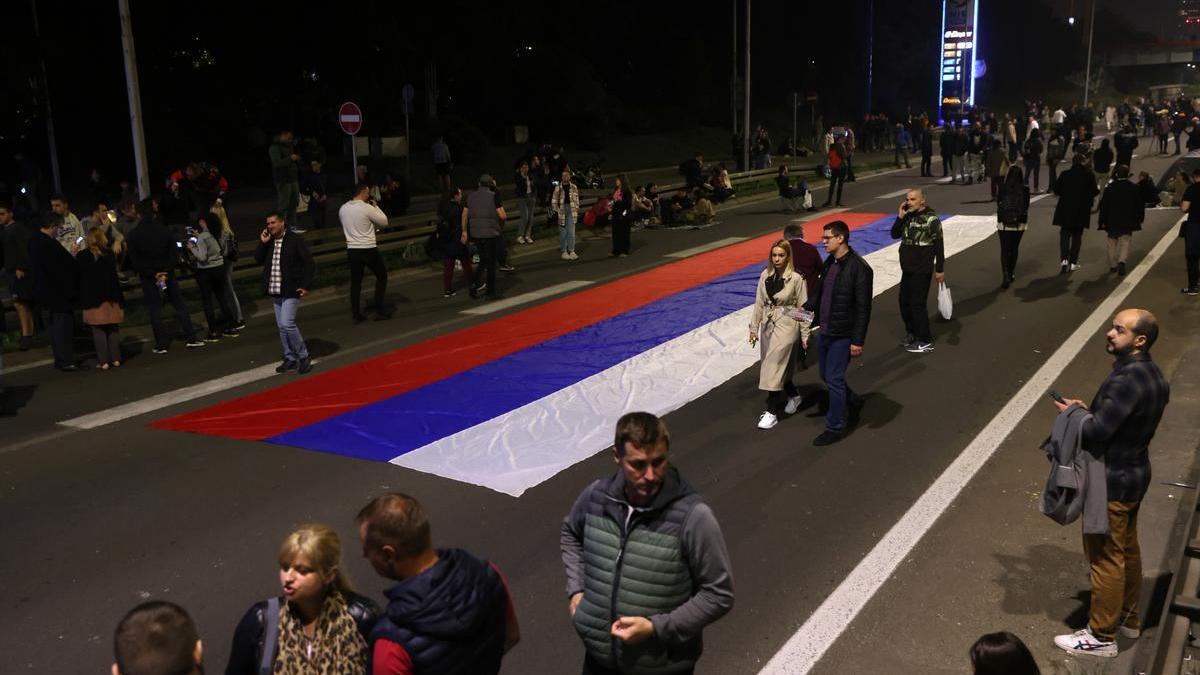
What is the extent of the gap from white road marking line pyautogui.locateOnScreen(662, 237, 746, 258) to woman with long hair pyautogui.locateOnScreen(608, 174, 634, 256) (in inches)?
34.1

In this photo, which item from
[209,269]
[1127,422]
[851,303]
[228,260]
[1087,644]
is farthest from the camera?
[228,260]

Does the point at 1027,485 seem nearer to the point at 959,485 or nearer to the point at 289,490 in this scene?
the point at 959,485

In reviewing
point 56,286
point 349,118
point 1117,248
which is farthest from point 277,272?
point 1117,248

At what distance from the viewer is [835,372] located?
8820 millimetres

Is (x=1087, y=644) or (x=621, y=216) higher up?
(x=621, y=216)

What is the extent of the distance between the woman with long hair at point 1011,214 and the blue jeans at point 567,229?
7879mm

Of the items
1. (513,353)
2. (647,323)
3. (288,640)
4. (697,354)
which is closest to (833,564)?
(288,640)

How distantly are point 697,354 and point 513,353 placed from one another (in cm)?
222

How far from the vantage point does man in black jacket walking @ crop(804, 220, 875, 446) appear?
8.67 m

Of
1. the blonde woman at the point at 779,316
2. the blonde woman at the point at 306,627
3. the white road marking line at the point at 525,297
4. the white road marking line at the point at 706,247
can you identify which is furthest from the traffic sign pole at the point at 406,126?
the blonde woman at the point at 306,627

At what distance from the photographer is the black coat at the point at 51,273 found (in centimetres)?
1193

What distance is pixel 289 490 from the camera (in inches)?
318

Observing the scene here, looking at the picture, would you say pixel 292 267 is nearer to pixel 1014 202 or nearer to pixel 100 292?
pixel 100 292

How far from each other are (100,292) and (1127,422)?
11.0 m
